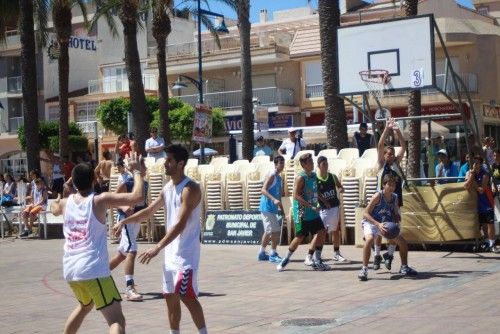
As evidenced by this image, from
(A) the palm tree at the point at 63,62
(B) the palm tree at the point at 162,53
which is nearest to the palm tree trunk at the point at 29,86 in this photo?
(B) the palm tree at the point at 162,53

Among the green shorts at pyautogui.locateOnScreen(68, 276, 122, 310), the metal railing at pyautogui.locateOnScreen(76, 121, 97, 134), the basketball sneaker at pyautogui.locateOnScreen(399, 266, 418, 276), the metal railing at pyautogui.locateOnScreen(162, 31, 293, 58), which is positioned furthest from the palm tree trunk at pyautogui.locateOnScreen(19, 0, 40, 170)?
the metal railing at pyautogui.locateOnScreen(76, 121, 97, 134)

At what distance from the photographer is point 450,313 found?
29.0ft

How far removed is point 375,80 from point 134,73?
11380 millimetres

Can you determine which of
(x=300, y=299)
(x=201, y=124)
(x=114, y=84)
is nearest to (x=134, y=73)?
(x=201, y=124)

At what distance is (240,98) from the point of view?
48.8 metres

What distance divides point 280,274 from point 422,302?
11.2 ft

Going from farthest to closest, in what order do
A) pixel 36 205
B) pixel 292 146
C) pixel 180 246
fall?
pixel 36 205 < pixel 292 146 < pixel 180 246

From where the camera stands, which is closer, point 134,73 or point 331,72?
point 331,72

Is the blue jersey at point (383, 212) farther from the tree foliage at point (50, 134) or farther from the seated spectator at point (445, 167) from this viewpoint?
the tree foliage at point (50, 134)

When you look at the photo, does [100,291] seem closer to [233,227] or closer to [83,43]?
[233,227]

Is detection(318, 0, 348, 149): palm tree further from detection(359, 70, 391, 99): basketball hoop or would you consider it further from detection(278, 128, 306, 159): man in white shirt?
detection(359, 70, 391, 99): basketball hoop

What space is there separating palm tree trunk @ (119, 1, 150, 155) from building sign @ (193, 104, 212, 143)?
5.32 meters

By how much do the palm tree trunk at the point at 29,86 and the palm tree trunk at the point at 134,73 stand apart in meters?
3.64

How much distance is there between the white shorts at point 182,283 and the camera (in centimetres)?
691
